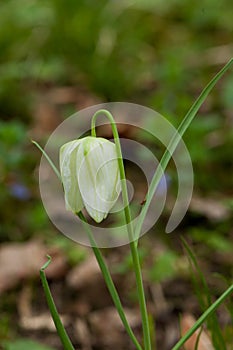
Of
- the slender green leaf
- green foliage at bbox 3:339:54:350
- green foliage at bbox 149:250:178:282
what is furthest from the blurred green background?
the slender green leaf

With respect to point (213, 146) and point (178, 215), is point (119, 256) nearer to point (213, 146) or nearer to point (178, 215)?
point (178, 215)

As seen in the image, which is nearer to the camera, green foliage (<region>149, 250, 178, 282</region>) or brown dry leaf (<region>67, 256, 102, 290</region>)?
green foliage (<region>149, 250, 178, 282</region>)

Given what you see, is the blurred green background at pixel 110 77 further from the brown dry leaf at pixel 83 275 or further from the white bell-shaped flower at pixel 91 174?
the white bell-shaped flower at pixel 91 174

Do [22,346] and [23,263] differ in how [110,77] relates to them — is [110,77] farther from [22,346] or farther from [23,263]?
[22,346]

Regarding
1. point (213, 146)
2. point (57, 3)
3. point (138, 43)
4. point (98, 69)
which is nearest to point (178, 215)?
point (213, 146)

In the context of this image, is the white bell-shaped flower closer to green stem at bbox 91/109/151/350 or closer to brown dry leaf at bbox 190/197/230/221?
green stem at bbox 91/109/151/350

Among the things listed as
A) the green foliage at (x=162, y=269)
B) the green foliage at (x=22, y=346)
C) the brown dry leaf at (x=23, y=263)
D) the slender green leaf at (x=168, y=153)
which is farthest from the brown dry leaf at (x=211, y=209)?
the slender green leaf at (x=168, y=153)
